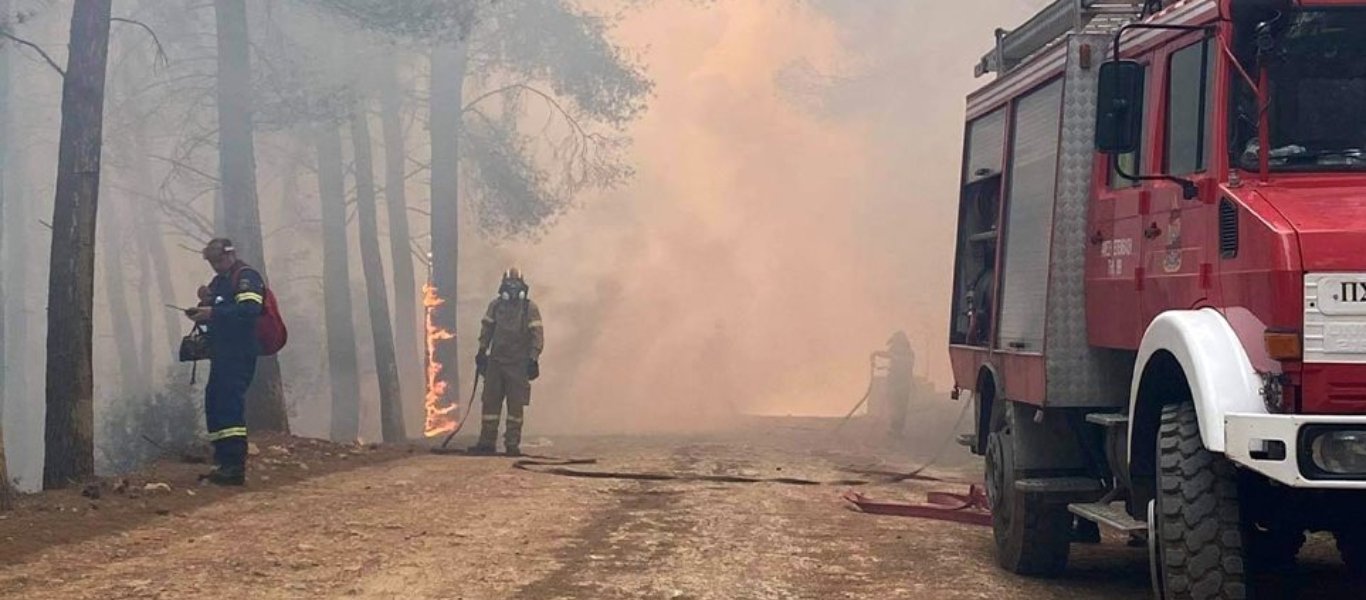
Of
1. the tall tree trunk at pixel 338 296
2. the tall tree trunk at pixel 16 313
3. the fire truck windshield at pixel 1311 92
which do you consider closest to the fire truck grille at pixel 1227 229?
the fire truck windshield at pixel 1311 92

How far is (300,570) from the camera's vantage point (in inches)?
305

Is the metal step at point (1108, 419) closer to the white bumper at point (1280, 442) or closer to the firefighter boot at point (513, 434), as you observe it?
the white bumper at point (1280, 442)

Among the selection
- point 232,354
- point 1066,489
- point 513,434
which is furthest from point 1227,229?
point 513,434

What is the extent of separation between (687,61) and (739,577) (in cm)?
3179

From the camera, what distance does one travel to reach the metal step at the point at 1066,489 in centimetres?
796

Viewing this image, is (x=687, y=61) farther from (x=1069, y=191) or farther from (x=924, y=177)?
(x=1069, y=191)

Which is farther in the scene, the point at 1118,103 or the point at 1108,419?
the point at 1108,419

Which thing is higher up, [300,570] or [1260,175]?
[1260,175]

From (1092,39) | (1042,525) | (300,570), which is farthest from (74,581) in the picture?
(1092,39)

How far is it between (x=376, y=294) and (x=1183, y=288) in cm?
2037

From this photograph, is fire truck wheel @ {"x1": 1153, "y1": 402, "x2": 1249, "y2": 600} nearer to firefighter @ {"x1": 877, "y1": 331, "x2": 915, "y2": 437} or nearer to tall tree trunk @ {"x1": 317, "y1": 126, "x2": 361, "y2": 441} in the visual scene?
firefighter @ {"x1": 877, "y1": 331, "x2": 915, "y2": 437}

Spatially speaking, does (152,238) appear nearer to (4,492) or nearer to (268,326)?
(268,326)

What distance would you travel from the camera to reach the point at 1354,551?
7.49m

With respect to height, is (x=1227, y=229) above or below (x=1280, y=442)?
above
